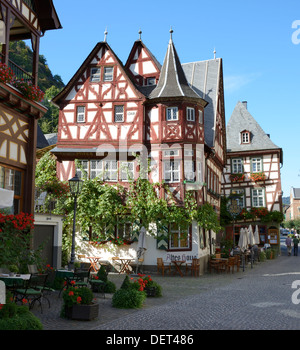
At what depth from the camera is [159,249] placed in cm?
2184

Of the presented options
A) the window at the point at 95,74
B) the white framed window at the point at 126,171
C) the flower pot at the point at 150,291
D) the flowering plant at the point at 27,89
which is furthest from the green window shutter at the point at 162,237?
the flowering plant at the point at 27,89

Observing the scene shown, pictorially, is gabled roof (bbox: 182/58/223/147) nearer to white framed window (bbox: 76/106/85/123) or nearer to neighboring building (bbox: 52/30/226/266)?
neighboring building (bbox: 52/30/226/266)

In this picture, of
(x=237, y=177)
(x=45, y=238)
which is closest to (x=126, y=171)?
(x=45, y=238)

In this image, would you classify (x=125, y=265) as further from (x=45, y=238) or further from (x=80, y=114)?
(x=80, y=114)

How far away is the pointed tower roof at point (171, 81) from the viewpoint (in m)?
22.8

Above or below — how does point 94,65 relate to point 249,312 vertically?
above

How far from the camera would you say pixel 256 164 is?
37969 mm

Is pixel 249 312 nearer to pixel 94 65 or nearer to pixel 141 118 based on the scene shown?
pixel 141 118

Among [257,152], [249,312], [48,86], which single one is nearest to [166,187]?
[249,312]

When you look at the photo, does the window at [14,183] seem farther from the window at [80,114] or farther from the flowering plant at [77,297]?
the window at [80,114]

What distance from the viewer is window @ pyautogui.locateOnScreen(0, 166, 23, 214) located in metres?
12.9

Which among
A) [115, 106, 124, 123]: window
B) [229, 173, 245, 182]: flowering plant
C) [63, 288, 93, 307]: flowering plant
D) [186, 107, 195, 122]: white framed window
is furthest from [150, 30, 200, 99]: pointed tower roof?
[229, 173, 245, 182]: flowering plant

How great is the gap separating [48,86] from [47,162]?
185 ft
